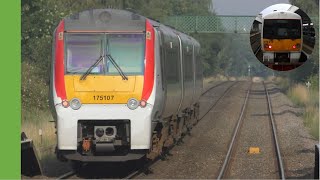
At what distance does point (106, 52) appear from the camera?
12.9m

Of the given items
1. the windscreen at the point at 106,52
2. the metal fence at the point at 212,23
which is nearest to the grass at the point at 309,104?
the metal fence at the point at 212,23

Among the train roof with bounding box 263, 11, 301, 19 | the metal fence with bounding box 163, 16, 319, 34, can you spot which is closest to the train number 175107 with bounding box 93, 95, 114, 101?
the train roof with bounding box 263, 11, 301, 19

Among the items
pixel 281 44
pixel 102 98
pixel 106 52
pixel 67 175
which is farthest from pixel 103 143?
pixel 281 44

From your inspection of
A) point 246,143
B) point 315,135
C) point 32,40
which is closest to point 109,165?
point 246,143

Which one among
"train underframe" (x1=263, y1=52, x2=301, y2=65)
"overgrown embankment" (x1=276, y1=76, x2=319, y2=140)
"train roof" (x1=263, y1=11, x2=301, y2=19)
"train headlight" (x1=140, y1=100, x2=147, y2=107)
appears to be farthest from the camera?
"overgrown embankment" (x1=276, y1=76, x2=319, y2=140)

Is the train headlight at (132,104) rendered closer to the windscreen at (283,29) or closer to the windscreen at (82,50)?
the windscreen at (82,50)

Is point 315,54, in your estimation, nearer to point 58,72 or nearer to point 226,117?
A: point 226,117

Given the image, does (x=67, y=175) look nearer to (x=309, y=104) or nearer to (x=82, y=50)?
(x=82, y=50)

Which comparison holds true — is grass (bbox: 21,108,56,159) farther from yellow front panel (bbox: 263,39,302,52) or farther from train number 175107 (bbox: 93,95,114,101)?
yellow front panel (bbox: 263,39,302,52)

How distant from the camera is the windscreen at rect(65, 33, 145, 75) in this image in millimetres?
12781

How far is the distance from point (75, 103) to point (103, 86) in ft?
1.99

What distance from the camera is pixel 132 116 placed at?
12.5 m

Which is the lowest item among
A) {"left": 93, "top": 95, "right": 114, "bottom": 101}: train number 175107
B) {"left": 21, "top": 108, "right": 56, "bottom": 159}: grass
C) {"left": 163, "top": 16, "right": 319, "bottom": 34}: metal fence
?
{"left": 21, "top": 108, "right": 56, "bottom": 159}: grass

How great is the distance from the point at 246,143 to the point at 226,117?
30.3ft
